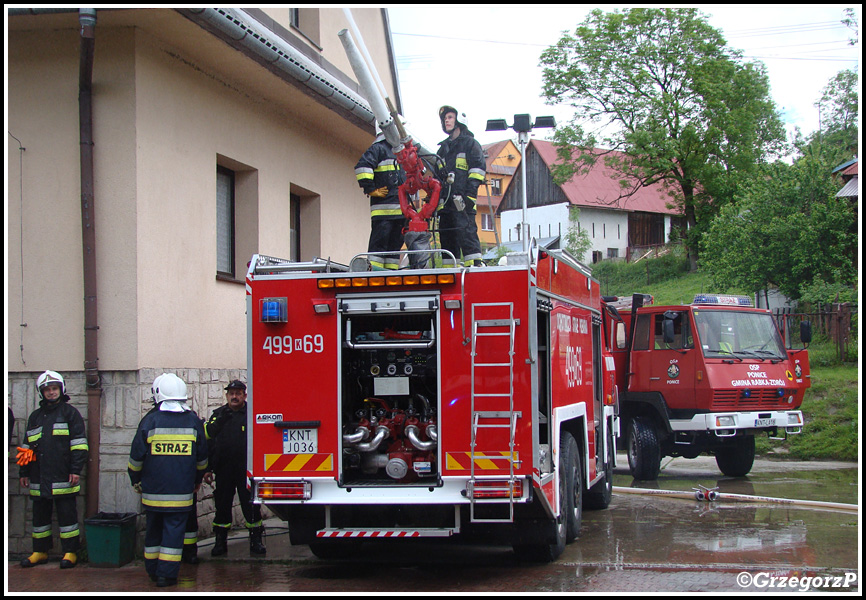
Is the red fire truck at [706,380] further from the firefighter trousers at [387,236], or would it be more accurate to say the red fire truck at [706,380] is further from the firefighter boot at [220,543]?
the firefighter boot at [220,543]

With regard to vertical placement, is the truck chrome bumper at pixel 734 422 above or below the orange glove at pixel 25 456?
below

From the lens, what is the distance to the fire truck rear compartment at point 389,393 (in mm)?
6961

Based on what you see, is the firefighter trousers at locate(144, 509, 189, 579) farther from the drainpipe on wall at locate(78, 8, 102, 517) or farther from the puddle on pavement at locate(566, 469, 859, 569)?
the puddle on pavement at locate(566, 469, 859, 569)

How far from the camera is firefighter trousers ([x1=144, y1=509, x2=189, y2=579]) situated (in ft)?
23.5

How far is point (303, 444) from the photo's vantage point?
22.8ft

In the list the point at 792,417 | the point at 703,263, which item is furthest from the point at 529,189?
the point at 792,417

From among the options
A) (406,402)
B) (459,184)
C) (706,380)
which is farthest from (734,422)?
(406,402)

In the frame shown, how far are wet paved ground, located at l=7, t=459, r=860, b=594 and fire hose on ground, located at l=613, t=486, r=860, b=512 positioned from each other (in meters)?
0.28

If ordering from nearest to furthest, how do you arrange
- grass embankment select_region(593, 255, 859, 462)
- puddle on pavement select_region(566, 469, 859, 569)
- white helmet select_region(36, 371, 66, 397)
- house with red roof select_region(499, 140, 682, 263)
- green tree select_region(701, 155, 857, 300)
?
puddle on pavement select_region(566, 469, 859, 569) → white helmet select_region(36, 371, 66, 397) → grass embankment select_region(593, 255, 859, 462) → green tree select_region(701, 155, 857, 300) → house with red roof select_region(499, 140, 682, 263)

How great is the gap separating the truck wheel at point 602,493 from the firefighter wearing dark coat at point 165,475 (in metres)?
5.04

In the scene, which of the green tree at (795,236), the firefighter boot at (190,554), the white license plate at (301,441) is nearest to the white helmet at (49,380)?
the firefighter boot at (190,554)

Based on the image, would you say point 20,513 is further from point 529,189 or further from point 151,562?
point 529,189

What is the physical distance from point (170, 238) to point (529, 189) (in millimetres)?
51018

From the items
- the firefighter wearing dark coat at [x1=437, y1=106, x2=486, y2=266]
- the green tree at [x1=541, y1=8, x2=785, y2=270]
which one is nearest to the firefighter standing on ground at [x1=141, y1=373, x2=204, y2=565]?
the firefighter wearing dark coat at [x1=437, y1=106, x2=486, y2=266]
